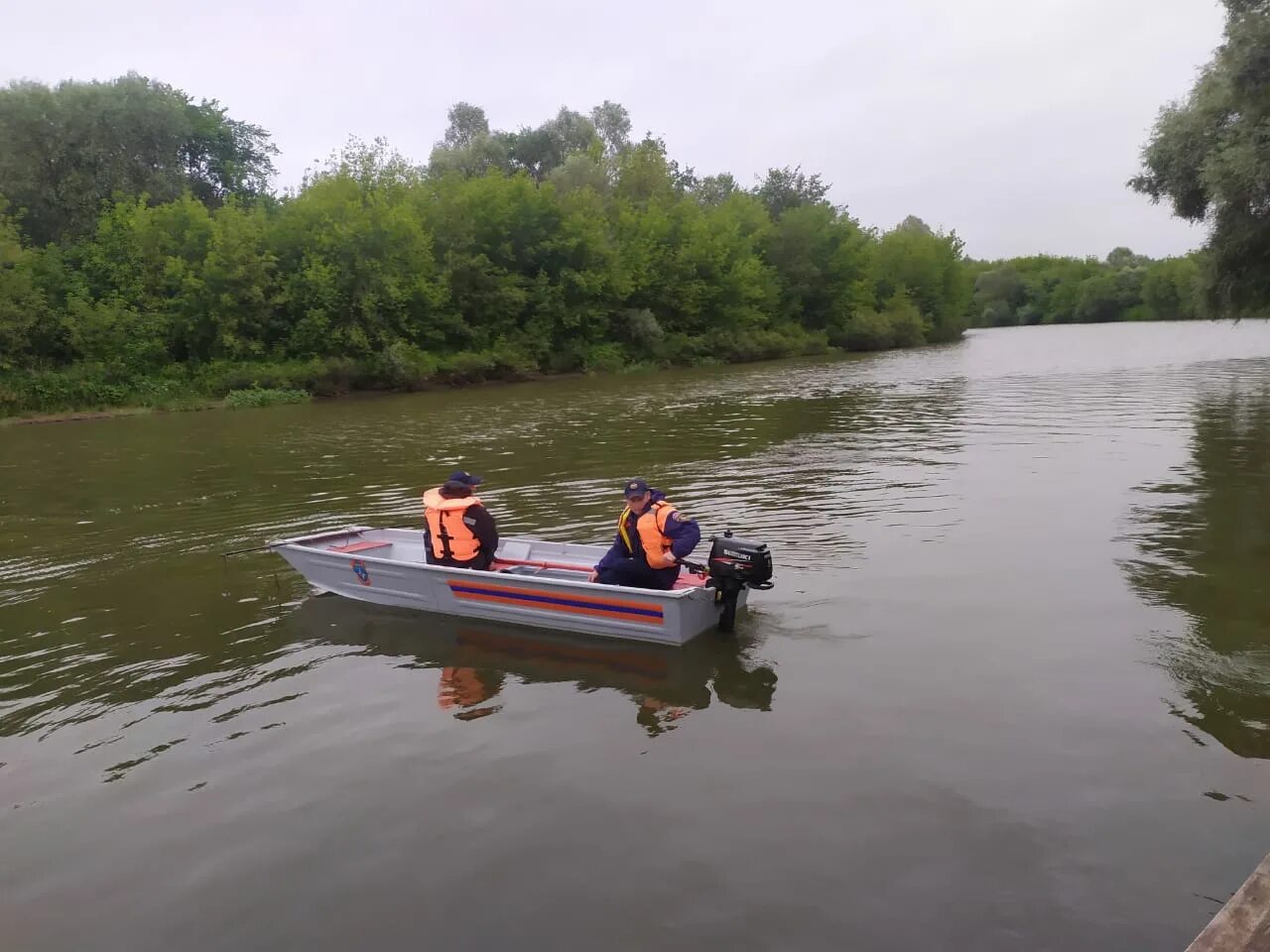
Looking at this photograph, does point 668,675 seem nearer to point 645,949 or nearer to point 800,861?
point 800,861

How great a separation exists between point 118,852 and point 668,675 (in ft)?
13.4

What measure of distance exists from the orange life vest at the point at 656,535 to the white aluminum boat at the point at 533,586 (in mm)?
375

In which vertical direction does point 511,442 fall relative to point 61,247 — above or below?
below

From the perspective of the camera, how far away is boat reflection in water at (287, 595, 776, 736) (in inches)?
292

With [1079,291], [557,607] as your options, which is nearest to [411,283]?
[557,607]

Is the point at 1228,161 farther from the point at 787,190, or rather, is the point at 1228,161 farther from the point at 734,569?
the point at 787,190

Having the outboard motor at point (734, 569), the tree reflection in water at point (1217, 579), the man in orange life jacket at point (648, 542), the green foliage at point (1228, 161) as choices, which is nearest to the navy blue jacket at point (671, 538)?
the man in orange life jacket at point (648, 542)

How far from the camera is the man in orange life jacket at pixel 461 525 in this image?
959 centimetres

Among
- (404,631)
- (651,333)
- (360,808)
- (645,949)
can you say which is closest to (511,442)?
(404,631)

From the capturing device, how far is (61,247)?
141 ft

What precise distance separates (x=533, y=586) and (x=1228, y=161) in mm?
18240

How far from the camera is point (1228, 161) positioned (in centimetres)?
1923

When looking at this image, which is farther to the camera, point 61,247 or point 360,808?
point 61,247

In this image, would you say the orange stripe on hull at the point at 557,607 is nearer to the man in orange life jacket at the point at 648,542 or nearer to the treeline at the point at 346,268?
the man in orange life jacket at the point at 648,542
